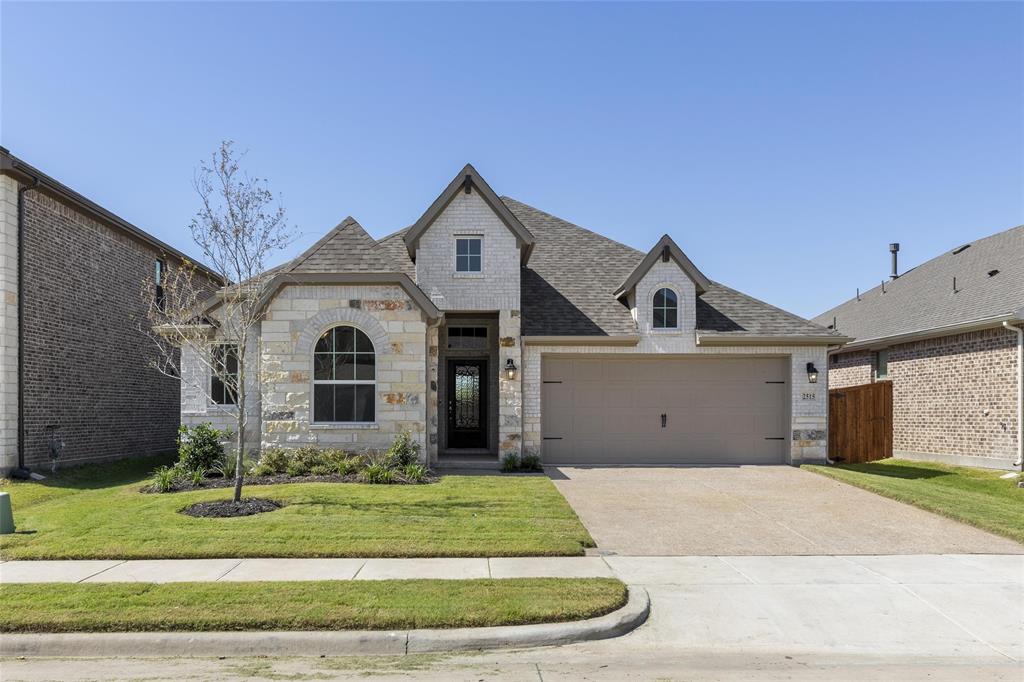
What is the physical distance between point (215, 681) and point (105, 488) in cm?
1086

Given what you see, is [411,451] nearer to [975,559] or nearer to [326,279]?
[326,279]

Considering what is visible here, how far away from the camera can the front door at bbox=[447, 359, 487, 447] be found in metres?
18.6

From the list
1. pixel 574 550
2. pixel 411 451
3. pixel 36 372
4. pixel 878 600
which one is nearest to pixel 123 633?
pixel 574 550

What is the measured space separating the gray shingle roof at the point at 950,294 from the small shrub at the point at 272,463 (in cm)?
1672

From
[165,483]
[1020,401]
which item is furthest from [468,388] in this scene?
[1020,401]

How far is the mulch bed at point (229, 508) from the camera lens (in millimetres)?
10039

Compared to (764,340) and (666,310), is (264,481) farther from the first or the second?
(764,340)

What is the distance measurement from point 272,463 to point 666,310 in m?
9.88

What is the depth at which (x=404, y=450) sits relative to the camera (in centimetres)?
1400

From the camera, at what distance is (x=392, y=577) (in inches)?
284

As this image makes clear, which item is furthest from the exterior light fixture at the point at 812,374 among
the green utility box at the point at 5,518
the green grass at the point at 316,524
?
the green utility box at the point at 5,518

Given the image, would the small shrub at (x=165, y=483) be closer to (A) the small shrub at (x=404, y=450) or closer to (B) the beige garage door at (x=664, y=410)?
(A) the small shrub at (x=404, y=450)

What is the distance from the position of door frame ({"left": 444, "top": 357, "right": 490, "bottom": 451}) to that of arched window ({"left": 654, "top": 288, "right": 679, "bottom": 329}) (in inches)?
186

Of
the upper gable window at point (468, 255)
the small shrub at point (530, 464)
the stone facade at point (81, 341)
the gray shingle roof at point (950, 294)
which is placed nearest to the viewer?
the stone facade at point (81, 341)
